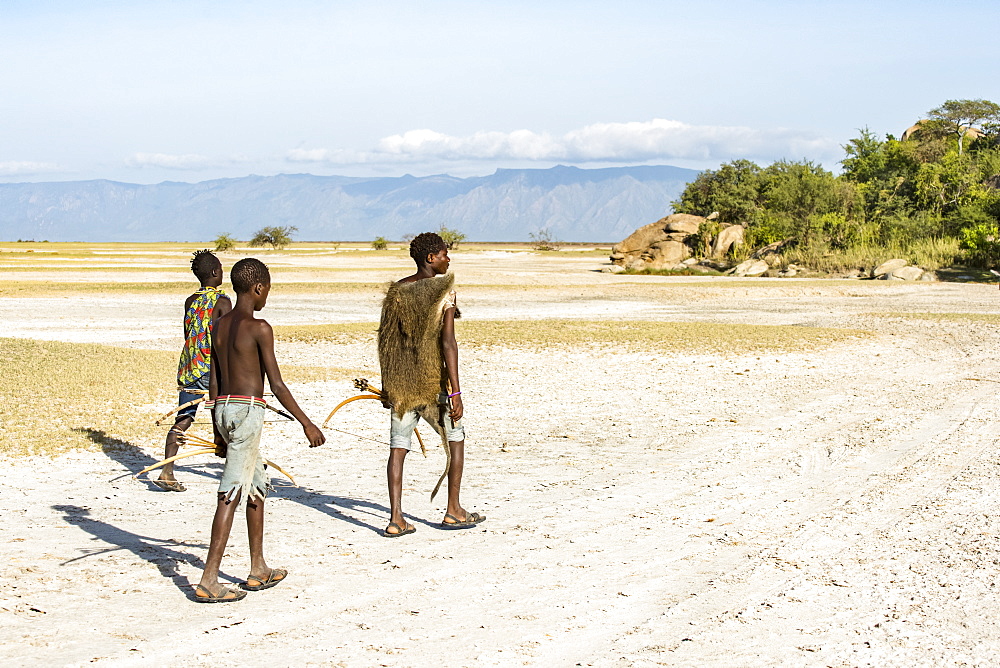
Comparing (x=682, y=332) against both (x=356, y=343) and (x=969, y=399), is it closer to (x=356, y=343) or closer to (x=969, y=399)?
(x=356, y=343)

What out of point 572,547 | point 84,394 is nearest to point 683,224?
point 84,394

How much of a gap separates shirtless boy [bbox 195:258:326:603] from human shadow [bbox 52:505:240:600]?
0.25 m

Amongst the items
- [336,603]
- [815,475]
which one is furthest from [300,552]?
[815,475]

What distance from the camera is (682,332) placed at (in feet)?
64.6

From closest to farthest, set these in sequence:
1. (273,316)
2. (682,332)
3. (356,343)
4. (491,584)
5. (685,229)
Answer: (491,584) → (356,343) → (682,332) → (273,316) → (685,229)

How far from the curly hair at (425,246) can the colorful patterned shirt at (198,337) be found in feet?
6.09

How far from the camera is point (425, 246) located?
672cm

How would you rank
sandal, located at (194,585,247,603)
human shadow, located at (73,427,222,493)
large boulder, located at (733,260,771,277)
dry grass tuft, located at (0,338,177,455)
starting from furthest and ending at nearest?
1. large boulder, located at (733,260,771,277)
2. dry grass tuft, located at (0,338,177,455)
3. human shadow, located at (73,427,222,493)
4. sandal, located at (194,585,247,603)

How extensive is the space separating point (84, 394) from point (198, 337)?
496 cm

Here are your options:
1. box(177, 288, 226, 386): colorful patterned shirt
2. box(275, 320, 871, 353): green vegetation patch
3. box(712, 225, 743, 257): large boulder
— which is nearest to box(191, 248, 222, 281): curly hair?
box(177, 288, 226, 386): colorful patterned shirt

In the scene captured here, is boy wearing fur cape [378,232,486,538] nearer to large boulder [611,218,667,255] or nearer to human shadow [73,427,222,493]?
human shadow [73,427,222,493]

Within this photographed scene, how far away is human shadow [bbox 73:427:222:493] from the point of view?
8.98 m

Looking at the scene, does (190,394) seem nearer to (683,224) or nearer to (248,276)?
(248,276)

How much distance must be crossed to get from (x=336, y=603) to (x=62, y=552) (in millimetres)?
2083
